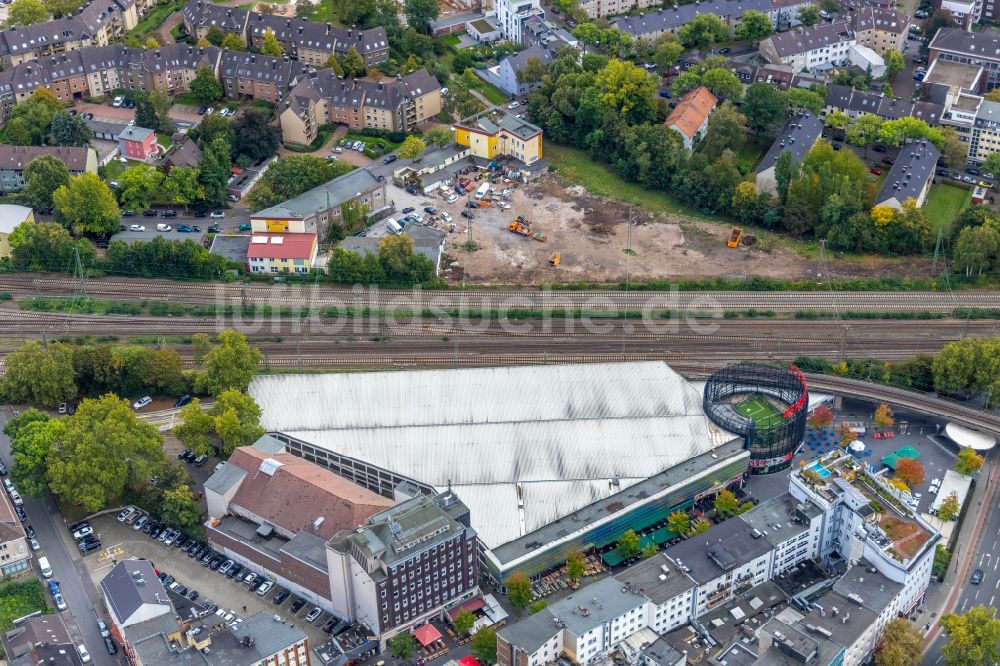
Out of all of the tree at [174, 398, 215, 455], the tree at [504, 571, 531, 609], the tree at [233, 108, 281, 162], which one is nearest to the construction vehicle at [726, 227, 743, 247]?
the tree at [233, 108, 281, 162]

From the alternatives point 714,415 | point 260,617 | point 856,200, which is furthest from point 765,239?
point 260,617

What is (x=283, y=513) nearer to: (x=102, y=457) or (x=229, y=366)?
(x=102, y=457)

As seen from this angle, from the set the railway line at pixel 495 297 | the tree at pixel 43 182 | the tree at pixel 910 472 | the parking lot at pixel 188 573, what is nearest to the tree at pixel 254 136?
the tree at pixel 43 182

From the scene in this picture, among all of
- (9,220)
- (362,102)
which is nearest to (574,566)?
(9,220)

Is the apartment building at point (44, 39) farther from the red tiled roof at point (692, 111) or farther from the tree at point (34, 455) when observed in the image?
the red tiled roof at point (692, 111)

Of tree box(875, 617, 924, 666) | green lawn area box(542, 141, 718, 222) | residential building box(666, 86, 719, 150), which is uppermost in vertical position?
residential building box(666, 86, 719, 150)

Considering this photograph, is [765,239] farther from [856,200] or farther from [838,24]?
[838,24]

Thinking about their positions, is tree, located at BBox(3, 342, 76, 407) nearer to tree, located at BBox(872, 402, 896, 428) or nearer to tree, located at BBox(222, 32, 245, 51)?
tree, located at BBox(222, 32, 245, 51)

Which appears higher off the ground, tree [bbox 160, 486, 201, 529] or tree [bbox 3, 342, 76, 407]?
tree [bbox 3, 342, 76, 407]
